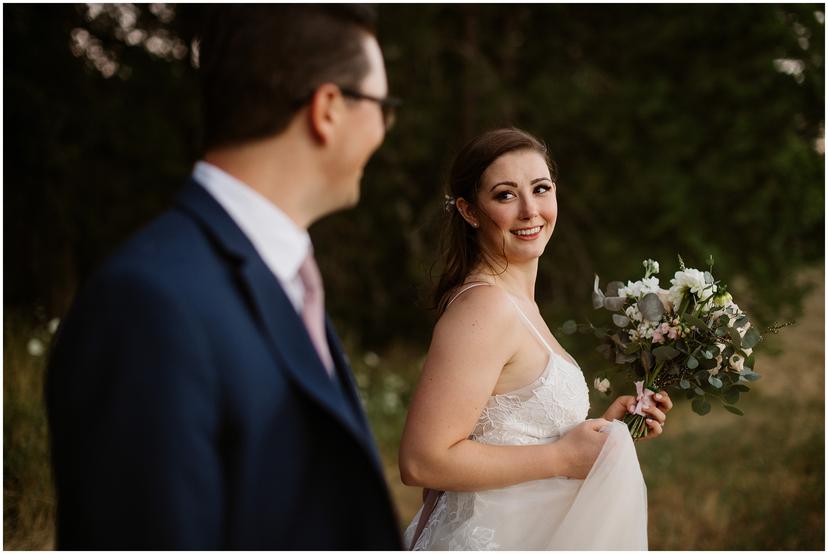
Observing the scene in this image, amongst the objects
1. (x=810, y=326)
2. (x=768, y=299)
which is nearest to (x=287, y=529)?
(x=768, y=299)

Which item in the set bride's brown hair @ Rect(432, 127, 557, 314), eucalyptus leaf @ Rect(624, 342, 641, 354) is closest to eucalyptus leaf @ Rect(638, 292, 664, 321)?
eucalyptus leaf @ Rect(624, 342, 641, 354)

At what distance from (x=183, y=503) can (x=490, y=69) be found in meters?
9.27

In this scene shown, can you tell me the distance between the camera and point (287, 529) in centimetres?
131

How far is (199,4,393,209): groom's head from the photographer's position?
1390mm

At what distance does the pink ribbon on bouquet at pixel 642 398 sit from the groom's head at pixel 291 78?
162 cm

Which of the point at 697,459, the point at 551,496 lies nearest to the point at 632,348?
the point at 551,496

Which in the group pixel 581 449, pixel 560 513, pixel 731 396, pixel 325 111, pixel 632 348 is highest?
pixel 325 111

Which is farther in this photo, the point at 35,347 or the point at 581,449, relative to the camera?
the point at 35,347

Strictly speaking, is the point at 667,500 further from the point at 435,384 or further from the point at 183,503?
the point at 183,503

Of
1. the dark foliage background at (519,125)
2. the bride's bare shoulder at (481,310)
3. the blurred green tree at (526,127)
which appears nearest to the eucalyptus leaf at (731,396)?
the bride's bare shoulder at (481,310)

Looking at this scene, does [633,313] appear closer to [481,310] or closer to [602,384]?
[602,384]

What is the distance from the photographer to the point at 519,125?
24.1 feet

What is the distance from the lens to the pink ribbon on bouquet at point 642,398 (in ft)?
8.78

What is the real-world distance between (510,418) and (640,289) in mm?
757
